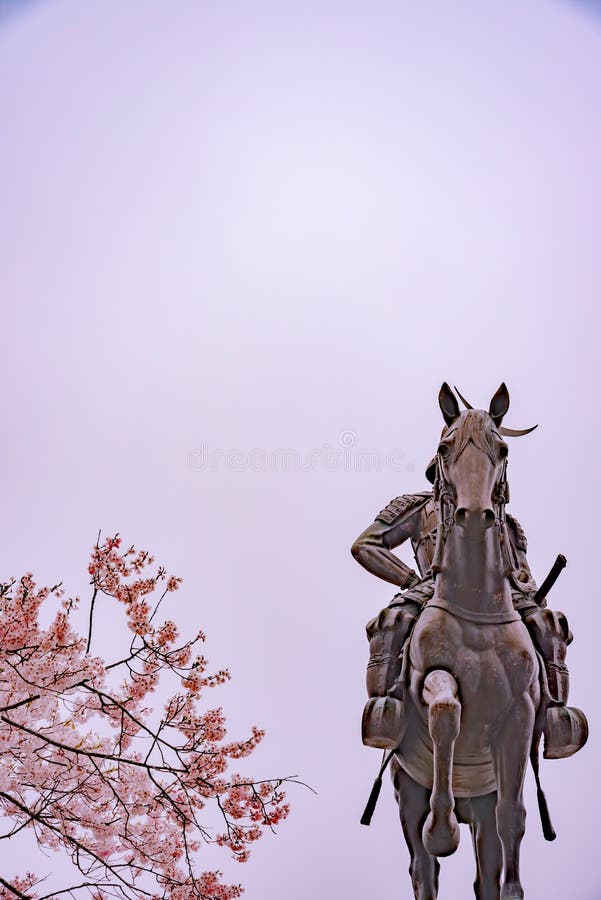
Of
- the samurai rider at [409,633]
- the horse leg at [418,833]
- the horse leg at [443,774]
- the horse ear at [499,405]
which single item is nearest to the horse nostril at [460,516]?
the samurai rider at [409,633]

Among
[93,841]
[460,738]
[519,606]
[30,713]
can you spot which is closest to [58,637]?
[30,713]

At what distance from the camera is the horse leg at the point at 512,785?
106 inches

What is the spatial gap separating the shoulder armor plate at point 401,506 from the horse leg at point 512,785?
103 cm

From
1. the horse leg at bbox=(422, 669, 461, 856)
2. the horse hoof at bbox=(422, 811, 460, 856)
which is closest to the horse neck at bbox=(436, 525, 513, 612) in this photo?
the horse leg at bbox=(422, 669, 461, 856)

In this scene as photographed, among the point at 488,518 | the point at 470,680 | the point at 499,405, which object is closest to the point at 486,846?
the point at 470,680

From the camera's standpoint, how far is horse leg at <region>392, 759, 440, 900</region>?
9.84 feet

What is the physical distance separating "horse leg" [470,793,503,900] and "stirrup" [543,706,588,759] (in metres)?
0.27

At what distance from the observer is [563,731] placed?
2830mm

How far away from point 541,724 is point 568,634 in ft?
1.12

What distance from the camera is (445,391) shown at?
2955 mm

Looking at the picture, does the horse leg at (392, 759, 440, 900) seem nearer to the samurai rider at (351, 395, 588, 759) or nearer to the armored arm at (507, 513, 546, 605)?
the samurai rider at (351, 395, 588, 759)

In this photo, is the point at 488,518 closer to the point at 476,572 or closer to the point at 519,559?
the point at 476,572

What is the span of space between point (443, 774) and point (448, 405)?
1.18 m

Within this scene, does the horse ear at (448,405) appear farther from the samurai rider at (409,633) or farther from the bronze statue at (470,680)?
the samurai rider at (409,633)
